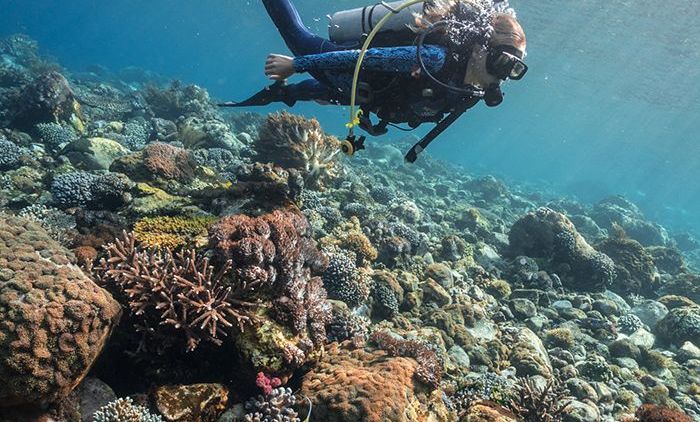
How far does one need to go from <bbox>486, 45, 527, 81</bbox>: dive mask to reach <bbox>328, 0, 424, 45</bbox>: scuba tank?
117 cm

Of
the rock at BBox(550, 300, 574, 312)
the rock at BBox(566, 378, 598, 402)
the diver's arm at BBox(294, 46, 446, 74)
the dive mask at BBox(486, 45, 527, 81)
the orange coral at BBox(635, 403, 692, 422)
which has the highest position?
the diver's arm at BBox(294, 46, 446, 74)

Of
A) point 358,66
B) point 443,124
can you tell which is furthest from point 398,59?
point 443,124

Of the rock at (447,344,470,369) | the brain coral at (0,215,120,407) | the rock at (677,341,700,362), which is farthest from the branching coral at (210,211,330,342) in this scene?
the rock at (677,341,700,362)

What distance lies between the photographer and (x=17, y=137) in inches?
425

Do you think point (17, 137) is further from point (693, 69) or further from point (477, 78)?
point (693, 69)

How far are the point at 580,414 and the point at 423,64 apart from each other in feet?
18.7

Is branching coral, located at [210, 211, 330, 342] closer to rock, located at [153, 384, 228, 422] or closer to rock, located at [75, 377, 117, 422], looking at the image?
rock, located at [153, 384, 228, 422]

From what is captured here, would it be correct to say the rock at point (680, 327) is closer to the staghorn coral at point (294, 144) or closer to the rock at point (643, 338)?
the rock at point (643, 338)

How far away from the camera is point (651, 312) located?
11.2 m

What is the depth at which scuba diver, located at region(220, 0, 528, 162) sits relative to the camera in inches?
193

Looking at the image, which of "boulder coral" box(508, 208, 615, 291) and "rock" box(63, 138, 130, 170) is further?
"boulder coral" box(508, 208, 615, 291)

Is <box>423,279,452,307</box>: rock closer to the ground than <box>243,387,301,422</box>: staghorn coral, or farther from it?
closer to the ground

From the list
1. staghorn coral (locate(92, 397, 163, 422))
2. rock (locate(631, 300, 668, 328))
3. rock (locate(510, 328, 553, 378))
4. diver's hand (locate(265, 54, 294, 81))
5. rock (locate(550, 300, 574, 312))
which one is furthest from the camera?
rock (locate(631, 300, 668, 328))

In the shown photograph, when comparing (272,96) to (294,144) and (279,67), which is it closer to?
(279,67)
